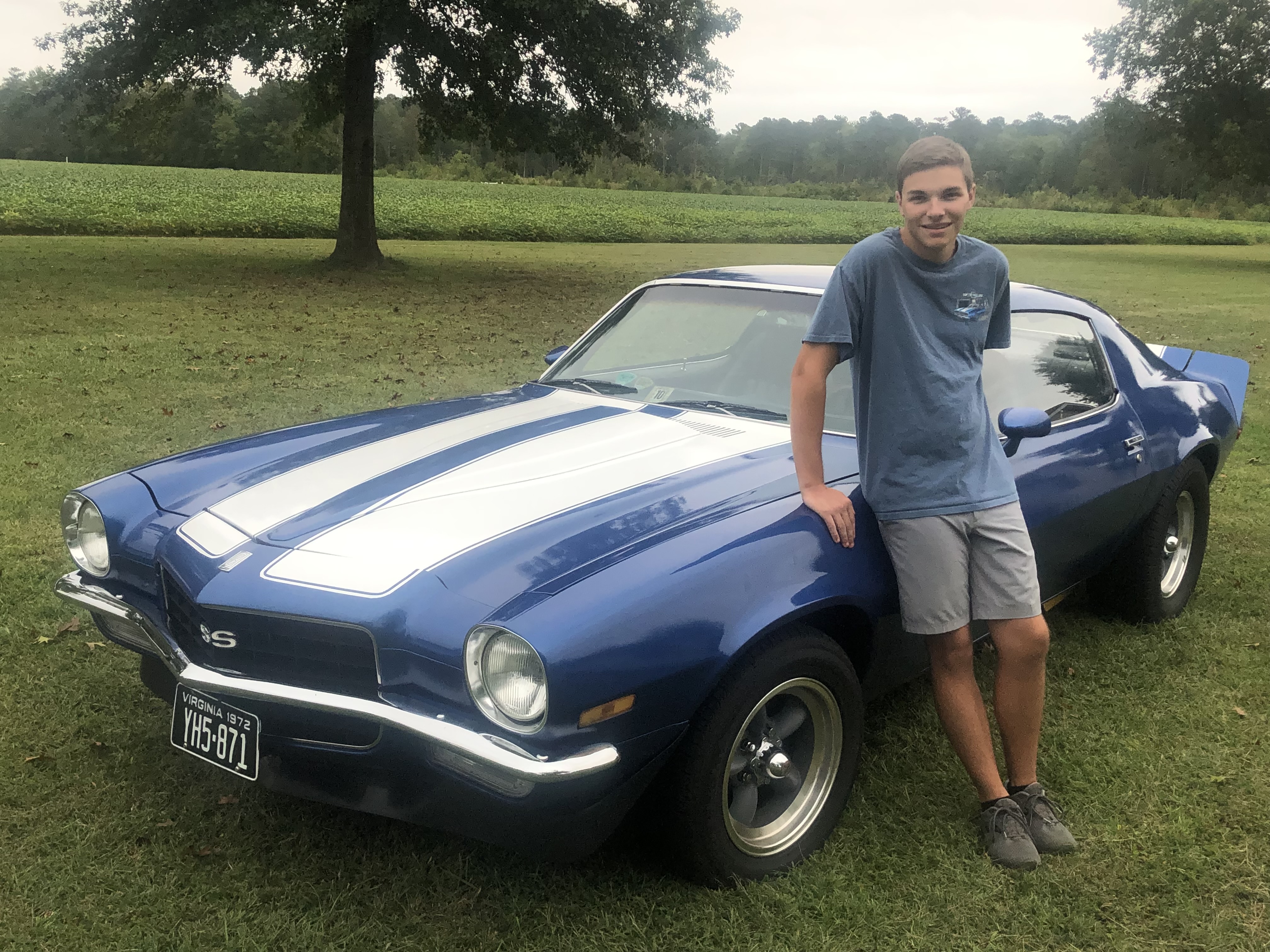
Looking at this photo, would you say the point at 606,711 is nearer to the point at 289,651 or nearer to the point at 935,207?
the point at 289,651

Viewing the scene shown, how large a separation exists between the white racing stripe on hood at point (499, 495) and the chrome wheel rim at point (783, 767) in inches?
26.2

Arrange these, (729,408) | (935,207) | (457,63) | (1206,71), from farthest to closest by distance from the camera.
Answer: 1. (1206,71)
2. (457,63)
3. (729,408)
4. (935,207)

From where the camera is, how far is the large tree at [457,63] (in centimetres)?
1622

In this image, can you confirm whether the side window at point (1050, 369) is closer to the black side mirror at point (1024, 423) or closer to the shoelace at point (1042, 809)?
the black side mirror at point (1024, 423)

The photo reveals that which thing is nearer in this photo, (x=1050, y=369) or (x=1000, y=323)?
(x=1000, y=323)

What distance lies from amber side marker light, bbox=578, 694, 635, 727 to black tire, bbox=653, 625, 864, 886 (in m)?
0.23

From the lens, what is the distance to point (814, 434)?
2643 mm

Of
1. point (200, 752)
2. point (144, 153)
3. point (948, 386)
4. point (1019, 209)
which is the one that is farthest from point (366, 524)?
point (144, 153)

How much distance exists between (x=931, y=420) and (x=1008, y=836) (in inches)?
44.0

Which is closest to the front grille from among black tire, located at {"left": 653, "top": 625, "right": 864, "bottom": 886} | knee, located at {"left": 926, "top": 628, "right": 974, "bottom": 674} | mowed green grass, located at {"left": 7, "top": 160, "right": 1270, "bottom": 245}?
black tire, located at {"left": 653, "top": 625, "right": 864, "bottom": 886}

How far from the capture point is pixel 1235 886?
105 inches

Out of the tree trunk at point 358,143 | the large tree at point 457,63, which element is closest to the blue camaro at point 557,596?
the large tree at point 457,63

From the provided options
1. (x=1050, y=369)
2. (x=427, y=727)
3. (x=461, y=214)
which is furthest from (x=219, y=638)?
(x=461, y=214)

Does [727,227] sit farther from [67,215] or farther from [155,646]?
[155,646]
